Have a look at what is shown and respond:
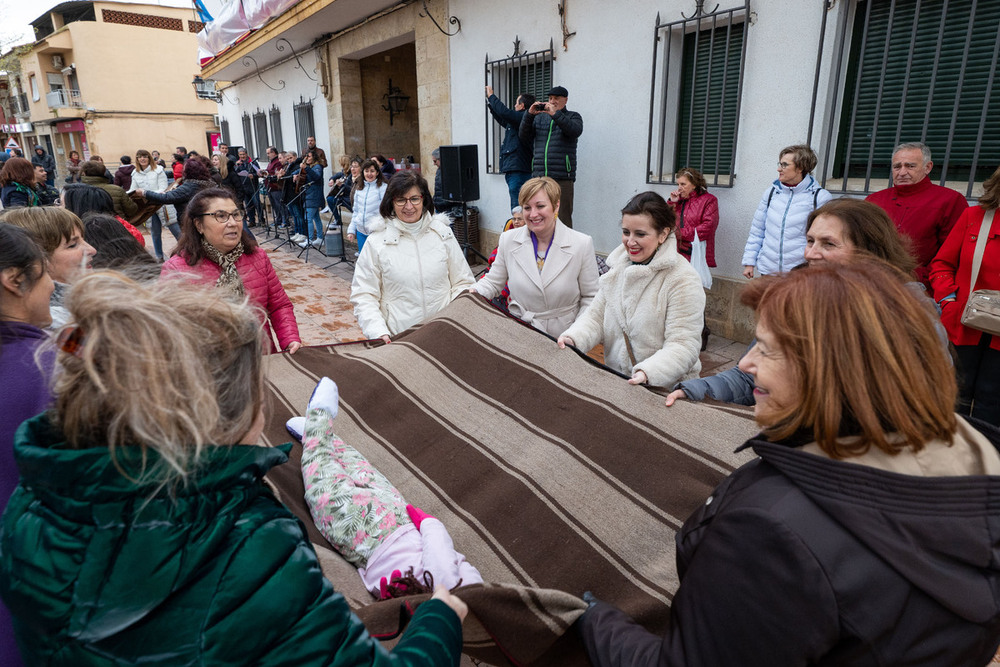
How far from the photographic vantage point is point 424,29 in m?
8.70

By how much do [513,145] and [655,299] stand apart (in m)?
4.73

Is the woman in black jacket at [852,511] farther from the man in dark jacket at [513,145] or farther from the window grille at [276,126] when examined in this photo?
the window grille at [276,126]

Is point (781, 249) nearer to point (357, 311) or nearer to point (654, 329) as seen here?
point (654, 329)

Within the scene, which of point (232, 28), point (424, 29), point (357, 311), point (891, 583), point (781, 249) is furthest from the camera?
point (232, 28)

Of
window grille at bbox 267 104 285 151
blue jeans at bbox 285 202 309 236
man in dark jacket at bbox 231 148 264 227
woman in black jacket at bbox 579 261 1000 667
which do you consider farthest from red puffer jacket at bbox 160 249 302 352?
window grille at bbox 267 104 285 151

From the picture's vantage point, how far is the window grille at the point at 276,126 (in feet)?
48.0

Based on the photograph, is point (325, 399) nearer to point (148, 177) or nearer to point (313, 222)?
point (313, 222)

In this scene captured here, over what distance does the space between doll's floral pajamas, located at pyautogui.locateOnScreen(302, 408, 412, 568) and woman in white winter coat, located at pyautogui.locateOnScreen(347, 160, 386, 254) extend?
17.3ft

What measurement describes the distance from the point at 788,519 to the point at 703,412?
4.44ft

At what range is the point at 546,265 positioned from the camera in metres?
3.44

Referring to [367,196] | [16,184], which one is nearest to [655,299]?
[367,196]

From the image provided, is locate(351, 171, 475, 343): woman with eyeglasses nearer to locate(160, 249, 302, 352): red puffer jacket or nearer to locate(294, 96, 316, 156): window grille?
locate(160, 249, 302, 352): red puffer jacket

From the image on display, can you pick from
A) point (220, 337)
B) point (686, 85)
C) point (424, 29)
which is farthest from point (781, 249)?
point (424, 29)

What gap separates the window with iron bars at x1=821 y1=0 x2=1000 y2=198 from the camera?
12.8 feet
